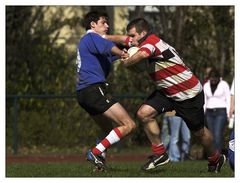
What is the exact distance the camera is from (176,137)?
20.0m

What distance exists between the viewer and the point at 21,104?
24.4 metres

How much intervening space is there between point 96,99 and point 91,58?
1.89 ft

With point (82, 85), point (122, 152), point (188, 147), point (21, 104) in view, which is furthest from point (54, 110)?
point (82, 85)

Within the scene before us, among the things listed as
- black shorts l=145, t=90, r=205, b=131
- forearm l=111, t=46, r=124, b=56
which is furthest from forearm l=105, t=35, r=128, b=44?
black shorts l=145, t=90, r=205, b=131

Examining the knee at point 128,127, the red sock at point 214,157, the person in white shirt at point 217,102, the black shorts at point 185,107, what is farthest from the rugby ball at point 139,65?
the person in white shirt at point 217,102

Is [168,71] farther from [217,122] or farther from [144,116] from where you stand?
[217,122]

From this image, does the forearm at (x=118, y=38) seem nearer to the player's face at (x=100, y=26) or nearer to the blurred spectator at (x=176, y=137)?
the player's face at (x=100, y=26)

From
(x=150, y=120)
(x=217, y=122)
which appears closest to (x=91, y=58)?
(x=150, y=120)

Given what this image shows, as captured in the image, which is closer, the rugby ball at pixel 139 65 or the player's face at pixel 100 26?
the rugby ball at pixel 139 65

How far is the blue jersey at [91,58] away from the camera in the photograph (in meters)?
12.3

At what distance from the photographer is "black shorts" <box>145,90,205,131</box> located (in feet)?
41.0

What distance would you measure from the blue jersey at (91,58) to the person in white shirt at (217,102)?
7342mm

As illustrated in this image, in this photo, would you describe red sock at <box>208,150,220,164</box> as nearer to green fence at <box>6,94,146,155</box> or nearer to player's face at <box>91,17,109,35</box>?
player's face at <box>91,17,109,35</box>

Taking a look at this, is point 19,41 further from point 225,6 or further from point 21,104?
point 225,6
